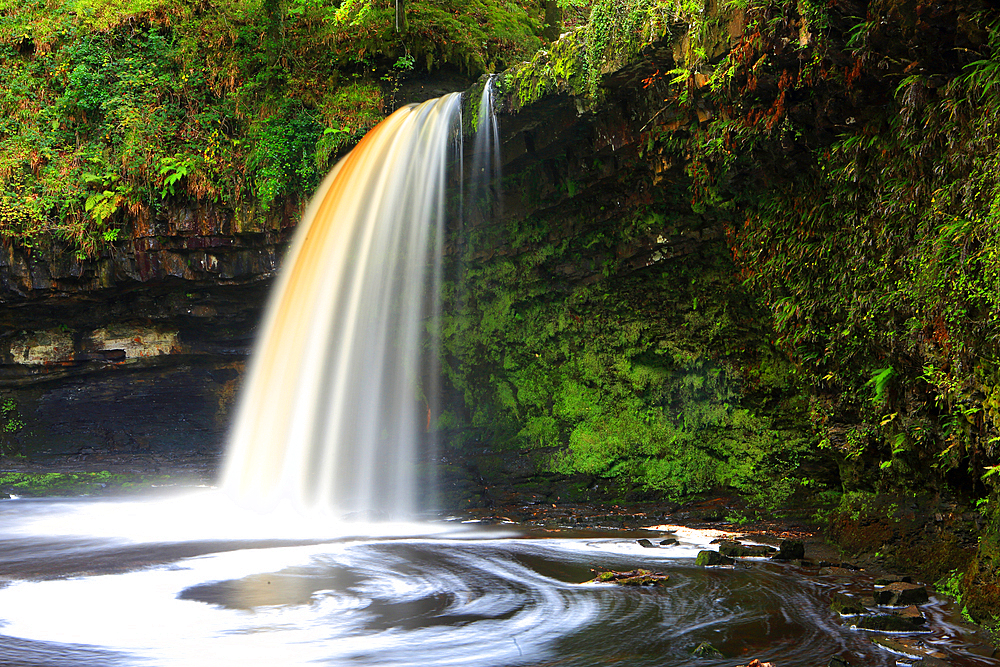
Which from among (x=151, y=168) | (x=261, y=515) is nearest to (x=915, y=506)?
(x=261, y=515)

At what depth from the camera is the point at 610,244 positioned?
9.08 meters

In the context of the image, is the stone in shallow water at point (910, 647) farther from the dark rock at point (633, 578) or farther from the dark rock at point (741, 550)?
the dark rock at point (741, 550)

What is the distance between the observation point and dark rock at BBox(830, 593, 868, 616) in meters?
4.09

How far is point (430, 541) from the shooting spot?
267 inches

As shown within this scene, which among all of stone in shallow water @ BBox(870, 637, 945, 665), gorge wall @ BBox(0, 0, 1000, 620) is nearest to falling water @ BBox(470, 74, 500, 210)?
gorge wall @ BBox(0, 0, 1000, 620)

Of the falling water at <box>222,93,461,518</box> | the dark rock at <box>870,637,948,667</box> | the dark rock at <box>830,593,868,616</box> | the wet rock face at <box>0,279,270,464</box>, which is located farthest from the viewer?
the wet rock face at <box>0,279,270,464</box>

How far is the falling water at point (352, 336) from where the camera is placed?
927 centimetres

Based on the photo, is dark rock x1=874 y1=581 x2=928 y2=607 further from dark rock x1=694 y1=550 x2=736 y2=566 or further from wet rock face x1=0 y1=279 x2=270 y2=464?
wet rock face x1=0 y1=279 x2=270 y2=464

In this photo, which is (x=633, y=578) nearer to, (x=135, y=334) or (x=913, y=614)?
(x=913, y=614)

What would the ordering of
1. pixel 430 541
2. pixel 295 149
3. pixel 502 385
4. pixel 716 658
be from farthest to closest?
pixel 295 149, pixel 502 385, pixel 430 541, pixel 716 658

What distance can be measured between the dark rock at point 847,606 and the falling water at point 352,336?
18.5 ft

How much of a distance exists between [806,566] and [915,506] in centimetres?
97

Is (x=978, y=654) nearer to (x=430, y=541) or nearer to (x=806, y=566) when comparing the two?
(x=806, y=566)

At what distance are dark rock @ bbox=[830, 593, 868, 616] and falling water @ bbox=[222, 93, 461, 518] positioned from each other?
18.5ft
